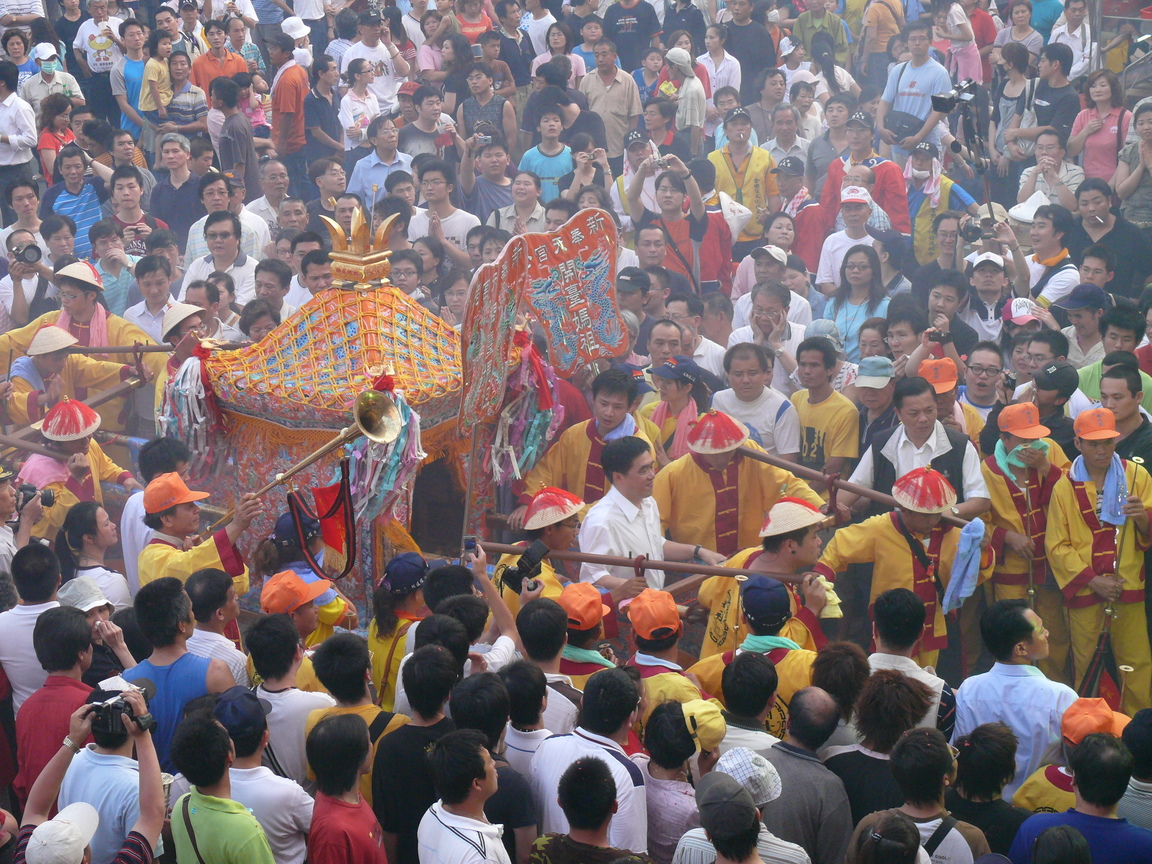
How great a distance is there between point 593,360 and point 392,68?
633 centimetres

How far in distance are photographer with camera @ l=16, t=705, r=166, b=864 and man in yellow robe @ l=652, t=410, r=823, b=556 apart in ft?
9.97

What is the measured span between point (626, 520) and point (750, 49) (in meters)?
7.85

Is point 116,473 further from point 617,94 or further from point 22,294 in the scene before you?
point 617,94

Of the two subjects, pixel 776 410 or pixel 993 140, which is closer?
pixel 776 410

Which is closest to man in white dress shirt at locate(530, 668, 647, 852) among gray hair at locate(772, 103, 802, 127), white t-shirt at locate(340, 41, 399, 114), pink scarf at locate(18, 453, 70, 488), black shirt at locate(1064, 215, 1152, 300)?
pink scarf at locate(18, 453, 70, 488)

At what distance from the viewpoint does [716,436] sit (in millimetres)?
5840

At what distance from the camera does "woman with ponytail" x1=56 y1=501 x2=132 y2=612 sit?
16.8 ft

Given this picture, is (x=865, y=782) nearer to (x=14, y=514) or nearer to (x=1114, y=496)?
(x=1114, y=496)

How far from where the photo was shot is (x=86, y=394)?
7492mm

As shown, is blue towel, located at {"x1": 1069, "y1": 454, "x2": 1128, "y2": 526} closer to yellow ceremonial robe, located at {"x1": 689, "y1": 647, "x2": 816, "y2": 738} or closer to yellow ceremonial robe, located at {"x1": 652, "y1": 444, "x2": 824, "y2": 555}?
yellow ceremonial robe, located at {"x1": 652, "y1": 444, "x2": 824, "y2": 555}

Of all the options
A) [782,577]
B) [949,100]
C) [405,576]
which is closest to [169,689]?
[405,576]

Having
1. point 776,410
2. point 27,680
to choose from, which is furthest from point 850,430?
point 27,680

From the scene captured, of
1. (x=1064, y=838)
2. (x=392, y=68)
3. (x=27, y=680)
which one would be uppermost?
(x=392, y=68)

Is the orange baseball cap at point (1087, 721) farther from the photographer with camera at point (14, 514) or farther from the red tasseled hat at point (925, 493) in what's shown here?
the photographer with camera at point (14, 514)
